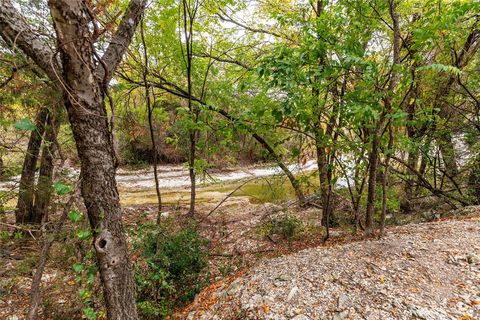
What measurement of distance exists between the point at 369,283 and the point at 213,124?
2.55 meters

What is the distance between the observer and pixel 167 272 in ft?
11.5

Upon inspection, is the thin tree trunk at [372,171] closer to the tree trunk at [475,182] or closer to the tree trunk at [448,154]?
the tree trunk at [448,154]

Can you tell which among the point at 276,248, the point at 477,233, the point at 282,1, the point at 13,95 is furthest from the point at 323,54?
the point at 13,95

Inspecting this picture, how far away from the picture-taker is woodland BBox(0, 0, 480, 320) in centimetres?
173

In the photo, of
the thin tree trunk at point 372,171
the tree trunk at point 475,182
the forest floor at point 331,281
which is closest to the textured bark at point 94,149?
the forest floor at point 331,281

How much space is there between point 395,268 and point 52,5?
136 inches

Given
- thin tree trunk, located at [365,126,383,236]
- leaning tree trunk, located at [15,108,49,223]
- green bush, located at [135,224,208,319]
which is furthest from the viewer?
leaning tree trunk, located at [15,108,49,223]

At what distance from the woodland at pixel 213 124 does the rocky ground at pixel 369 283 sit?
0.51 meters

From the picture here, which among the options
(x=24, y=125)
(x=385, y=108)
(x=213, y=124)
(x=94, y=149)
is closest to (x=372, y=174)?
(x=385, y=108)

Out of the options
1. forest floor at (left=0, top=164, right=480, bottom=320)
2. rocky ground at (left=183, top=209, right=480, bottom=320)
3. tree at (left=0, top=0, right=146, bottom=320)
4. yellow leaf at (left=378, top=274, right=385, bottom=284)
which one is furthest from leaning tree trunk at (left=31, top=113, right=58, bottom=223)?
yellow leaf at (left=378, top=274, right=385, bottom=284)

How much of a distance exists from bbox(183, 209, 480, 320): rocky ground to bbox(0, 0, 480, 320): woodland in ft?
1.67

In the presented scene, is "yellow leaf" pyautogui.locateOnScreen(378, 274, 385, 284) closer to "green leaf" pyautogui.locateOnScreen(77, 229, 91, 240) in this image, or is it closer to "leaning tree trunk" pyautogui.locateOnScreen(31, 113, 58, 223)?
"green leaf" pyautogui.locateOnScreen(77, 229, 91, 240)

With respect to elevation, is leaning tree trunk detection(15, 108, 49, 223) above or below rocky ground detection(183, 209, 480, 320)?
above

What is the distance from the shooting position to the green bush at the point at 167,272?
10.8 ft
